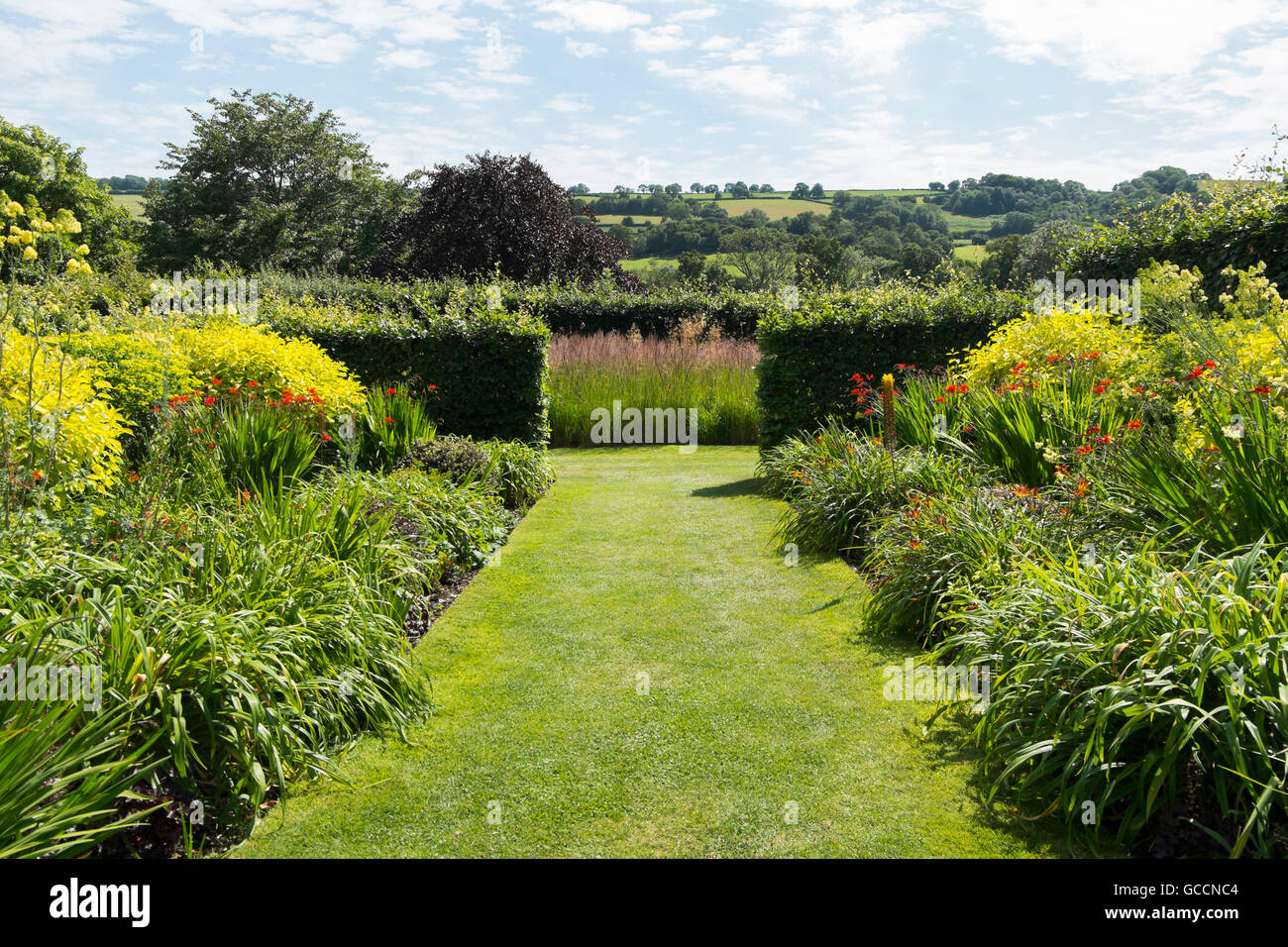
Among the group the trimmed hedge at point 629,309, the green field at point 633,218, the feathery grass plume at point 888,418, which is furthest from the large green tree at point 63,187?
the feathery grass plume at point 888,418

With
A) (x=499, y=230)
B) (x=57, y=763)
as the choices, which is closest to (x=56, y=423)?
(x=57, y=763)

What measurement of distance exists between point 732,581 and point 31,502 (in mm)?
4343

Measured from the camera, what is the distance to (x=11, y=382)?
17.7ft

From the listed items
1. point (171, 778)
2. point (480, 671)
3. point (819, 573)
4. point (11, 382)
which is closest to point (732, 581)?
point (819, 573)

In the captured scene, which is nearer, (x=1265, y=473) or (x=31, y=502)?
(x=1265, y=473)

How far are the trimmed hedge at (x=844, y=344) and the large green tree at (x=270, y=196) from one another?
27.5 meters

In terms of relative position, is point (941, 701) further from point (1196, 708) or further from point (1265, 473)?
point (1265, 473)

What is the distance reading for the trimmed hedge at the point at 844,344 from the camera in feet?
35.0

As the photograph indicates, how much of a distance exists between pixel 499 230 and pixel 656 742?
2435 centimetres

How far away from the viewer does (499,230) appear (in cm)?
2631

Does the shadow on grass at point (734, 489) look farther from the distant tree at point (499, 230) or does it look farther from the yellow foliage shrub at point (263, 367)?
the distant tree at point (499, 230)

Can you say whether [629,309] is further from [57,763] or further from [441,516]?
[57,763]
